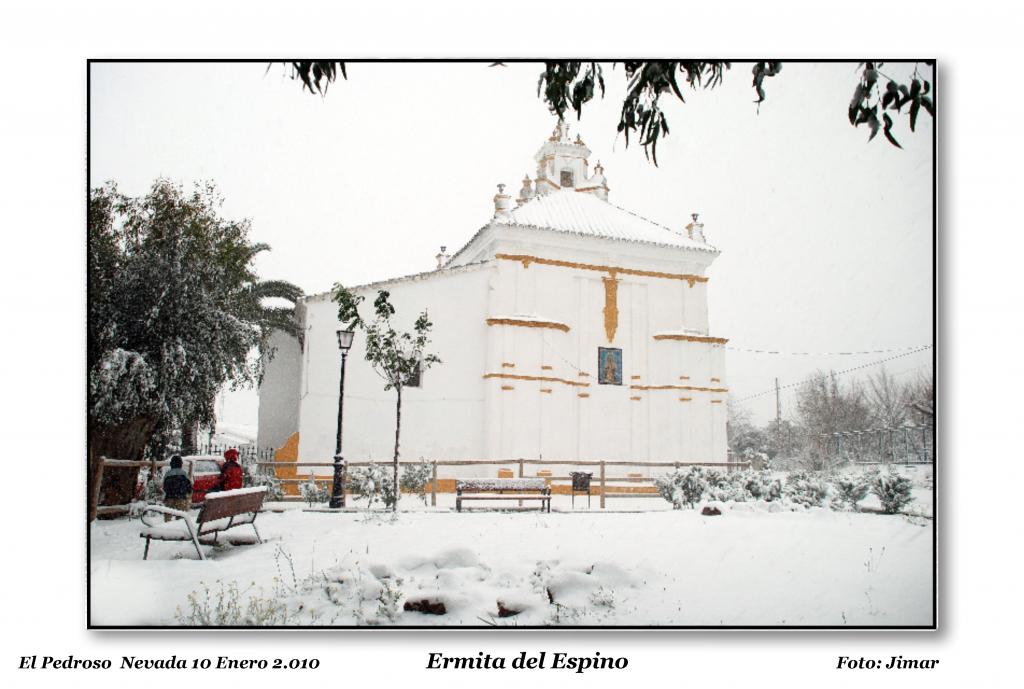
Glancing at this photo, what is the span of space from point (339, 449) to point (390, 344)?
2.51 feet

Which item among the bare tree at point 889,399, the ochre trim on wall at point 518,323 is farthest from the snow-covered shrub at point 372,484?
the bare tree at point 889,399

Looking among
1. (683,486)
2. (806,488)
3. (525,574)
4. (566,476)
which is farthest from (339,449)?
(806,488)

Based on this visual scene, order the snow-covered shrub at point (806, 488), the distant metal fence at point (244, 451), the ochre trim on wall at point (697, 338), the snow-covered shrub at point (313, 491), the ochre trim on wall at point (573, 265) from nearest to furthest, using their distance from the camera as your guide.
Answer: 1. the distant metal fence at point (244, 451)
2. the snow-covered shrub at point (313, 491)
3. the snow-covered shrub at point (806, 488)
4. the ochre trim on wall at point (697, 338)
5. the ochre trim on wall at point (573, 265)

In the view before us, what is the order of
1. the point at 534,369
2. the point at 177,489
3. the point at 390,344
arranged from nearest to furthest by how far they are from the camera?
the point at 177,489 < the point at 390,344 < the point at 534,369

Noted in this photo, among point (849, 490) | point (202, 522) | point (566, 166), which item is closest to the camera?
point (202, 522)

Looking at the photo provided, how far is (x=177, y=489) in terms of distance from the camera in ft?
12.8

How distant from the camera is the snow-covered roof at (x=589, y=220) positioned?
4.74 meters

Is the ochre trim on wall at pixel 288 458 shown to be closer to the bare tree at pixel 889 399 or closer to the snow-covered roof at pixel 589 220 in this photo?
the snow-covered roof at pixel 589 220

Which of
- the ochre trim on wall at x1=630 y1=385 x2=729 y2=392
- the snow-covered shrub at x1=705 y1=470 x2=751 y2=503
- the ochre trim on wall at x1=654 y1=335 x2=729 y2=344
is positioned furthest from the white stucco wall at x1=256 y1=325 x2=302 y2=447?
the snow-covered shrub at x1=705 y1=470 x2=751 y2=503

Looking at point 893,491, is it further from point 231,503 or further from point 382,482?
point 231,503

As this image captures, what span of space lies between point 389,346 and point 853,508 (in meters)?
3.17

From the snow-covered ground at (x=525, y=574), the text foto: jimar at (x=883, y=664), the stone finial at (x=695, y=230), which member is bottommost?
the text foto: jimar at (x=883, y=664)

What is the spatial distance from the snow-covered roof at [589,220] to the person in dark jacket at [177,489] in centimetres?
265

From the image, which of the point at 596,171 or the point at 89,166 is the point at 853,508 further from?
the point at 89,166
